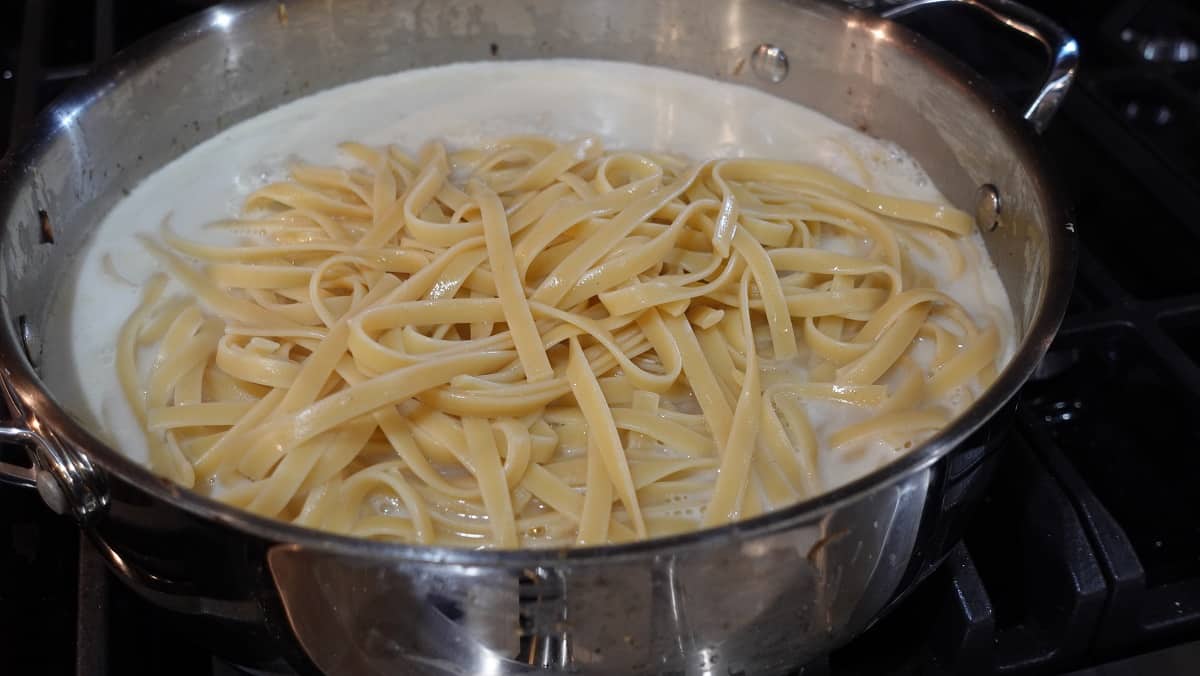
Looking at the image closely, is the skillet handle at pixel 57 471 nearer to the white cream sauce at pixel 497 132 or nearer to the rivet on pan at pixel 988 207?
the white cream sauce at pixel 497 132

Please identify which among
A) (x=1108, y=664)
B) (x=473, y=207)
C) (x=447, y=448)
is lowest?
(x=1108, y=664)

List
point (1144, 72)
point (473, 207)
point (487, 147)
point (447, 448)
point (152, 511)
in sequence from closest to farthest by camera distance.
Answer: point (152, 511) < point (447, 448) < point (473, 207) < point (487, 147) < point (1144, 72)

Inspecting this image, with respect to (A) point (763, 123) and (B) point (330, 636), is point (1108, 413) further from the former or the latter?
(B) point (330, 636)

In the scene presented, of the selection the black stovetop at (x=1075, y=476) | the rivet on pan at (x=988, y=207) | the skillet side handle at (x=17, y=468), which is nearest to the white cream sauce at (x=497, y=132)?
the rivet on pan at (x=988, y=207)

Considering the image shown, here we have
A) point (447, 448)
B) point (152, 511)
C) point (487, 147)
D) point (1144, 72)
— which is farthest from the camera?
point (1144, 72)

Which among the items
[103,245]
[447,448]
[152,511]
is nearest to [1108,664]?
[447,448]

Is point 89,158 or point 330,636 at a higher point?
point 89,158

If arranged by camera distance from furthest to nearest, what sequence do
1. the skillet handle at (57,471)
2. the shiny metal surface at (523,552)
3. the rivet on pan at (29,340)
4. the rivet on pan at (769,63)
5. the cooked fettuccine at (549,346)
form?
the rivet on pan at (769,63) → the rivet on pan at (29,340) → the cooked fettuccine at (549,346) → the skillet handle at (57,471) → the shiny metal surface at (523,552)
